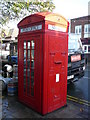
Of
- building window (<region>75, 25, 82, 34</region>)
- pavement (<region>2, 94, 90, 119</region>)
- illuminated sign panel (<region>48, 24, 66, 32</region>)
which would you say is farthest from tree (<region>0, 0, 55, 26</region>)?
building window (<region>75, 25, 82, 34</region>)

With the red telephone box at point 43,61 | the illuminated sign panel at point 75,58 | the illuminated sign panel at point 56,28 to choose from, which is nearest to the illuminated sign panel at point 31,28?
the red telephone box at point 43,61

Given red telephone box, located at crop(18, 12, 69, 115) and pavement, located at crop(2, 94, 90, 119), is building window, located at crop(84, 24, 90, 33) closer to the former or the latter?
red telephone box, located at crop(18, 12, 69, 115)

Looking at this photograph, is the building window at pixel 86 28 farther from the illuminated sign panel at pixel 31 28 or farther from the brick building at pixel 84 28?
the illuminated sign panel at pixel 31 28

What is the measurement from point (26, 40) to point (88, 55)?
19859mm

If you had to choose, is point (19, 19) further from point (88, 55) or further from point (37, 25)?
point (88, 55)

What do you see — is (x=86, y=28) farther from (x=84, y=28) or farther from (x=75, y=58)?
(x=75, y=58)

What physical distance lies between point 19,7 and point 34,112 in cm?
287

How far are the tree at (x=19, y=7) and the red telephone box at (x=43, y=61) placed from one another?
26 cm

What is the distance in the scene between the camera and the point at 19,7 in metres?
3.53

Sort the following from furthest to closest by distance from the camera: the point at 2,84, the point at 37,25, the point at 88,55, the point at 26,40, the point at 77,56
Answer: the point at 88,55 < the point at 77,56 < the point at 2,84 < the point at 26,40 < the point at 37,25

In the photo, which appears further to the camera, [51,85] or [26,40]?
[26,40]

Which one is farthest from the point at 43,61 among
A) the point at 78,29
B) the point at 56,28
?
the point at 78,29

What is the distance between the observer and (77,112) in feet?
13.5

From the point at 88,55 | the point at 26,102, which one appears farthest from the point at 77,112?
the point at 88,55
